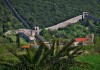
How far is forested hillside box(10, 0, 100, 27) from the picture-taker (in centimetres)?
7288

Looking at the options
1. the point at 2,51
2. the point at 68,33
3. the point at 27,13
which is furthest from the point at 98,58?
the point at 27,13

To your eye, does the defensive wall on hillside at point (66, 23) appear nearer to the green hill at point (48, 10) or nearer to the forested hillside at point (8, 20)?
the green hill at point (48, 10)

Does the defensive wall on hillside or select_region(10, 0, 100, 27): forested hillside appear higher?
select_region(10, 0, 100, 27): forested hillside

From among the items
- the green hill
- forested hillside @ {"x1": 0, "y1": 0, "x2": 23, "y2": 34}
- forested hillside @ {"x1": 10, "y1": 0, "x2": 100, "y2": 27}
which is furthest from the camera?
forested hillside @ {"x1": 10, "y1": 0, "x2": 100, "y2": 27}

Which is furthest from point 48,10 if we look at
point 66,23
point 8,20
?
point 8,20

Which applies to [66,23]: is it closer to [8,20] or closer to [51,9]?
[51,9]

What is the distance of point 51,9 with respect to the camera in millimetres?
76750

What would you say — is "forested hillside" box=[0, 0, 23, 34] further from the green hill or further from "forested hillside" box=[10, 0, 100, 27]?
"forested hillside" box=[10, 0, 100, 27]

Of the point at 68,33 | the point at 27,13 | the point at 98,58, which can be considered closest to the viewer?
the point at 98,58

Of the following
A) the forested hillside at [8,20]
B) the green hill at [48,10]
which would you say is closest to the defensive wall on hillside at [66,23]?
the green hill at [48,10]

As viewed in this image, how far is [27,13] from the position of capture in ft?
244

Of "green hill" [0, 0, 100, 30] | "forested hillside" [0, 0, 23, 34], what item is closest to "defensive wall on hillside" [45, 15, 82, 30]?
"green hill" [0, 0, 100, 30]

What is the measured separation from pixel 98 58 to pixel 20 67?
405 centimetres

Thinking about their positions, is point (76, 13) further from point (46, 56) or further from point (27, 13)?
point (46, 56)
